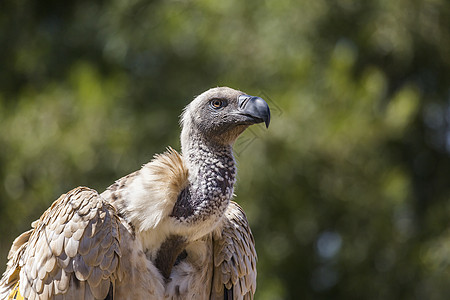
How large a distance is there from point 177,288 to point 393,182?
18.5ft

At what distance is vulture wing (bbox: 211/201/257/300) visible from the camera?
13.8ft

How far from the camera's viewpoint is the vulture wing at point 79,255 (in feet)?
12.2

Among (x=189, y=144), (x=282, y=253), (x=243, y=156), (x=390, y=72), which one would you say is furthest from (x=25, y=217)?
(x=390, y=72)

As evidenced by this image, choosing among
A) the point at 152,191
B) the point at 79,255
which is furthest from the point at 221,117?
the point at 79,255

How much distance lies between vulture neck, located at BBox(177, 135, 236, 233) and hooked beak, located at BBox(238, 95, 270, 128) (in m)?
0.23

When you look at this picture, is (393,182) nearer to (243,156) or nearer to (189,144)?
(243,156)

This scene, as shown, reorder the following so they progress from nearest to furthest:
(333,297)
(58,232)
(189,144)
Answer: (58,232) → (189,144) → (333,297)

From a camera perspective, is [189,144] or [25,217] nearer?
[189,144]

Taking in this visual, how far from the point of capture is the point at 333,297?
32.3ft

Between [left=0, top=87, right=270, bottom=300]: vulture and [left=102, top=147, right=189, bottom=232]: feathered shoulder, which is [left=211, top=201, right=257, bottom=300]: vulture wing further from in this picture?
[left=102, top=147, right=189, bottom=232]: feathered shoulder

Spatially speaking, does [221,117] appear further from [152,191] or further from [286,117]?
[286,117]

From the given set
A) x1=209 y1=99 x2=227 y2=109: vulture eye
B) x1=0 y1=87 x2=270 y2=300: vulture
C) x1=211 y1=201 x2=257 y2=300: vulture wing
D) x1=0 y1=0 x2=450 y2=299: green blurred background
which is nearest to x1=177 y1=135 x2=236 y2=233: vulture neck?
x1=0 y1=87 x2=270 y2=300: vulture

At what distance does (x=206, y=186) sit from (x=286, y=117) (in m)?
4.77

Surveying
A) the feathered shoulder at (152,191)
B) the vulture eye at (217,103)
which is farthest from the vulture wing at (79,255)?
the vulture eye at (217,103)
